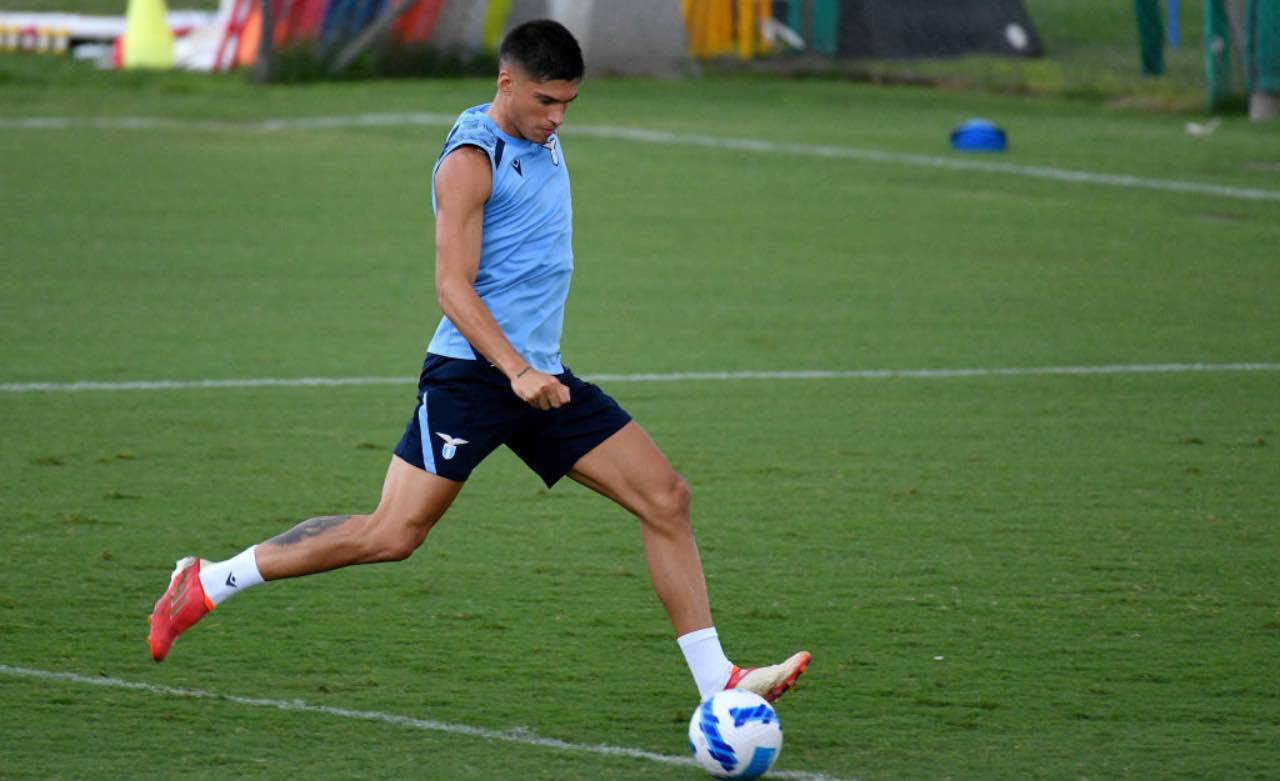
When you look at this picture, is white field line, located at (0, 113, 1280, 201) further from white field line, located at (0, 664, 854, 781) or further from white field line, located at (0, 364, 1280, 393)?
white field line, located at (0, 664, 854, 781)

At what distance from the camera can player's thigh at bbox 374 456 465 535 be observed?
584 cm

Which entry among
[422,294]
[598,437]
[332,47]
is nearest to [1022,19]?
[332,47]

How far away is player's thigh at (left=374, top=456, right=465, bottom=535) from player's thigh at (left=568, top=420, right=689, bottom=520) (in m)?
0.37

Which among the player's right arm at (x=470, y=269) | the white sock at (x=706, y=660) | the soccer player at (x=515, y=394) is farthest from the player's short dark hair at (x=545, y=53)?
the white sock at (x=706, y=660)

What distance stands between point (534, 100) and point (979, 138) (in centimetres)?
1719

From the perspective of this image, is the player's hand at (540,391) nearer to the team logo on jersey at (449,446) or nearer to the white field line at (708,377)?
the team logo on jersey at (449,446)

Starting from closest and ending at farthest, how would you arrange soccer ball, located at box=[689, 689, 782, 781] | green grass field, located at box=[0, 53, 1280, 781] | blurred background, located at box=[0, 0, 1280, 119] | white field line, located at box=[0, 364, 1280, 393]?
soccer ball, located at box=[689, 689, 782, 781] → green grass field, located at box=[0, 53, 1280, 781] → white field line, located at box=[0, 364, 1280, 393] → blurred background, located at box=[0, 0, 1280, 119]

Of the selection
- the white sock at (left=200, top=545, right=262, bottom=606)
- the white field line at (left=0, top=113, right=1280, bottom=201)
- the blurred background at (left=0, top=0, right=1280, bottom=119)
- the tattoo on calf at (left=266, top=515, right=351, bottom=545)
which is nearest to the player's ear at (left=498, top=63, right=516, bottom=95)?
the tattoo on calf at (left=266, top=515, right=351, bottom=545)

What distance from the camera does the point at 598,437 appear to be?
5.92m

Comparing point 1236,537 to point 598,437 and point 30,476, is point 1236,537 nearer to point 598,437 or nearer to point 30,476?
point 598,437

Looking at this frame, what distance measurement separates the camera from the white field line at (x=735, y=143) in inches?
783

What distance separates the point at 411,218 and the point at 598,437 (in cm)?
1230

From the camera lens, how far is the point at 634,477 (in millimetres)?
5891

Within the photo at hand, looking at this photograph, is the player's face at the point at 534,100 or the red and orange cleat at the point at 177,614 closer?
the player's face at the point at 534,100
